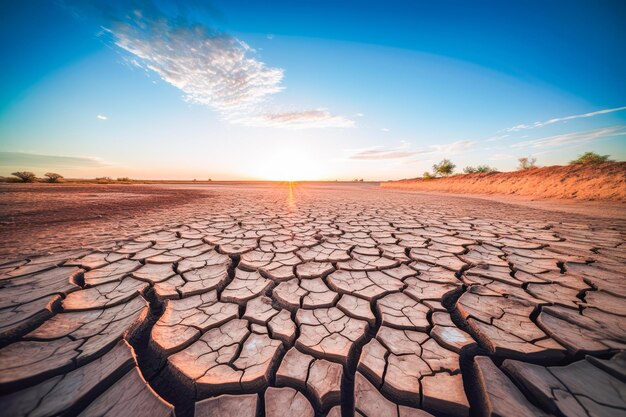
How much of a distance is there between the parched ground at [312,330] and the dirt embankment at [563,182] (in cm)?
561

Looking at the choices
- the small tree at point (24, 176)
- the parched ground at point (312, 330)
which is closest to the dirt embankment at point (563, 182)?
the parched ground at point (312, 330)

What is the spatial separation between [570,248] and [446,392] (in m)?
2.69

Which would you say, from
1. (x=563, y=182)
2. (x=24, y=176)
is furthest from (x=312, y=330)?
(x=24, y=176)

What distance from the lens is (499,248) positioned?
2.35 meters

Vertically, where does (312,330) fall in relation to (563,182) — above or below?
below

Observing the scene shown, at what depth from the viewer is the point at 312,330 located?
1.15m

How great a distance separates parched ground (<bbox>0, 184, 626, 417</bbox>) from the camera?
0.79 meters

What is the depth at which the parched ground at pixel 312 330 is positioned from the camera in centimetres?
79

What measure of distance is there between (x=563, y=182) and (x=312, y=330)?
9636 millimetres

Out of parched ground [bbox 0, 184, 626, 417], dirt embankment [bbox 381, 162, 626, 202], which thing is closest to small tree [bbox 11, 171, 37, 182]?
parched ground [bbox 0, 184, 626, 417]

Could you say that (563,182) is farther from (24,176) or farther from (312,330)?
(24,176)

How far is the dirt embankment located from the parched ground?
5610 millimetres

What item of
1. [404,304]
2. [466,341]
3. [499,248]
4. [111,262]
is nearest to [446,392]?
[466,341]

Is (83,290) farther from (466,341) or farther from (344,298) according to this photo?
(466,341)
